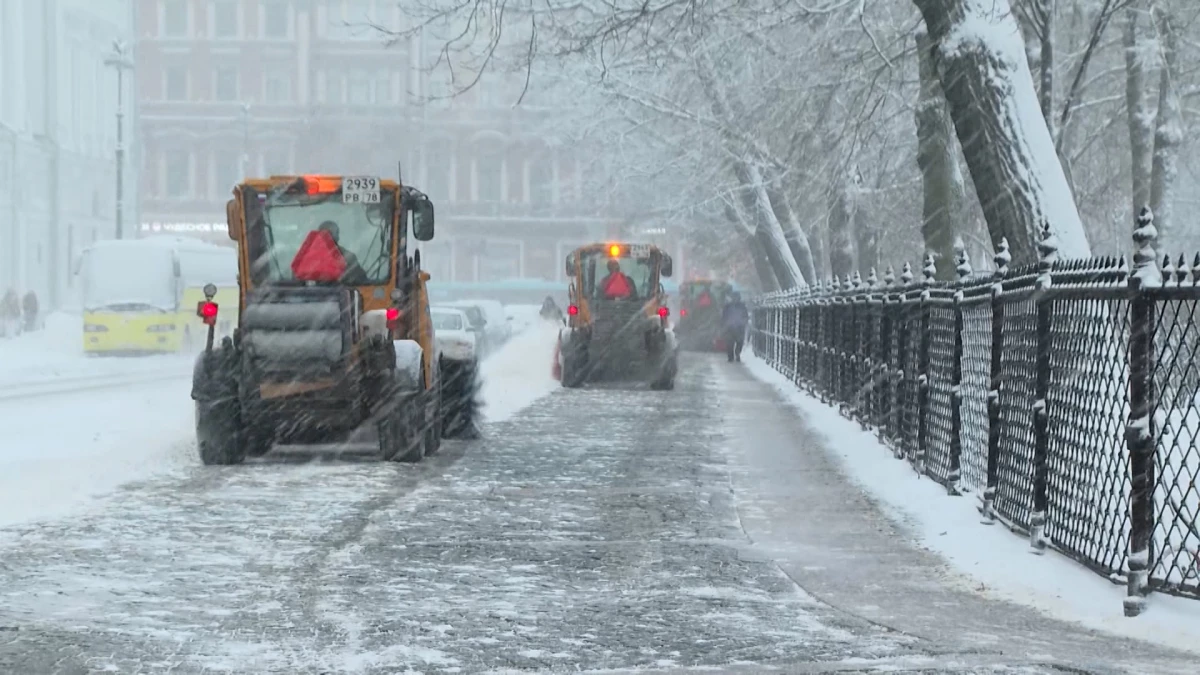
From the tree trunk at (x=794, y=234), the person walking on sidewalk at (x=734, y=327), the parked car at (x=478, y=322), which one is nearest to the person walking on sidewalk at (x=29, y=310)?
the parked car at (x=478, y=322)

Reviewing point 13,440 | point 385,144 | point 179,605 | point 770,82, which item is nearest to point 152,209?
point 385,144

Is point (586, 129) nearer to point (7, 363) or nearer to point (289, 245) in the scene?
A: point (7, 363)

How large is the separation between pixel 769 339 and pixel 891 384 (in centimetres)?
2564

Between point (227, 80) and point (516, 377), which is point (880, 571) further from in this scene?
point (227, 80)

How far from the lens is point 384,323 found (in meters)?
15.6

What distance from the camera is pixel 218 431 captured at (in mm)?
15242

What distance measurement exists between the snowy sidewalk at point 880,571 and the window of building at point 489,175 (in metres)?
→ 96.1

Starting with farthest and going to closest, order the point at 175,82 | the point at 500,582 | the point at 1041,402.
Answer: the point at 175,82 < the point at 1041,402 < the point at 500,582

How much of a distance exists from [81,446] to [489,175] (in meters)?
95.6

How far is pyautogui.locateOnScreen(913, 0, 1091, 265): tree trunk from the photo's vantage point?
1714 cm

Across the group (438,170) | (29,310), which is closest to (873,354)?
(29,310)

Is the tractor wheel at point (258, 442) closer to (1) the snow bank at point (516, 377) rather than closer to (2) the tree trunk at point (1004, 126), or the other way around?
(1) the snow bank at point (516, 377)

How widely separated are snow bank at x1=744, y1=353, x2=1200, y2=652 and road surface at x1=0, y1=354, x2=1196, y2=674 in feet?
0.60

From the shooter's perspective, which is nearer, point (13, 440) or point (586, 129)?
point (13, 440)
